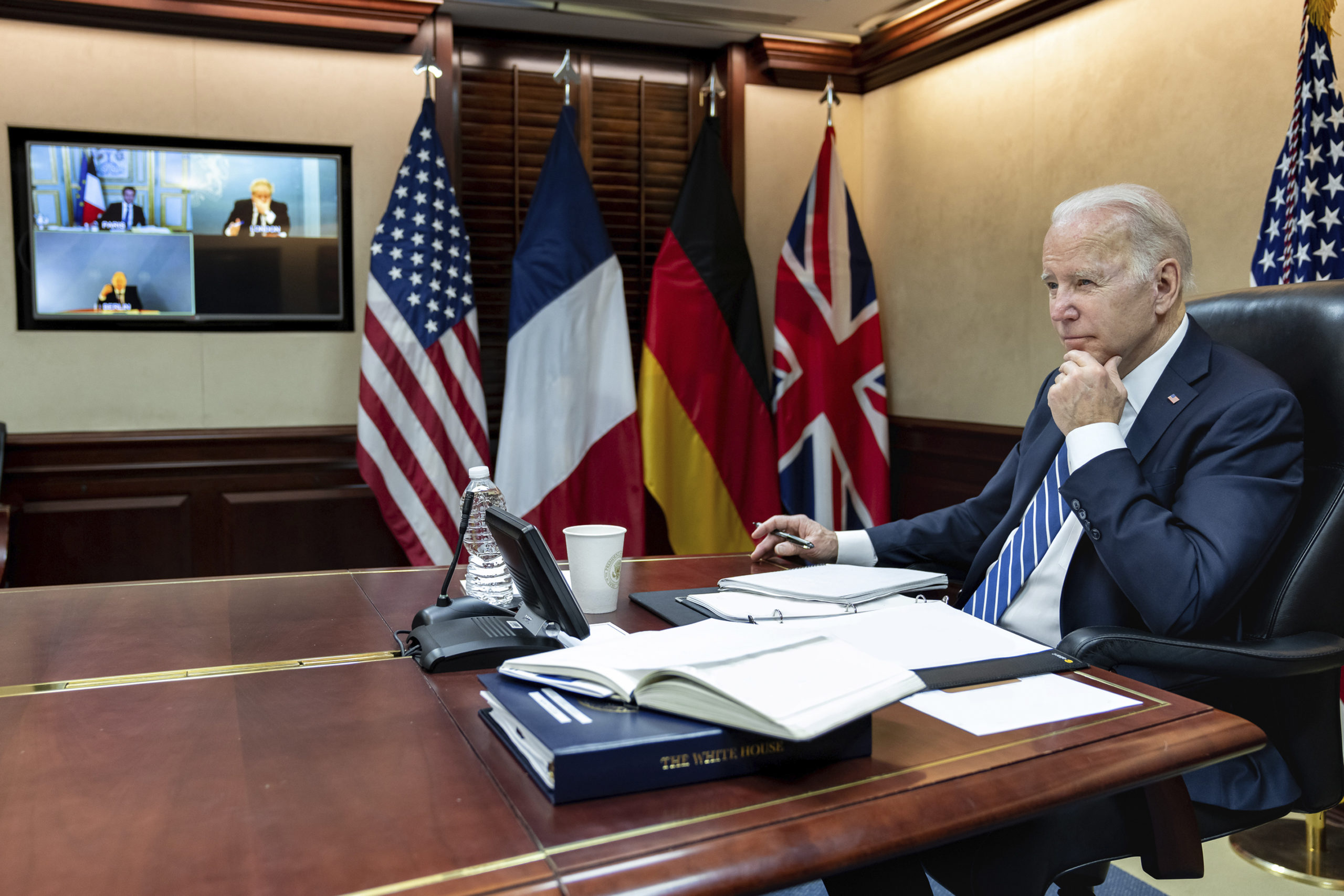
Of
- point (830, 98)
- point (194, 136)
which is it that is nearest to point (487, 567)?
point (194, 136)

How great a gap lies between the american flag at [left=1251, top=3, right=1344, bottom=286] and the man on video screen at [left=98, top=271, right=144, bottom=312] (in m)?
3.29

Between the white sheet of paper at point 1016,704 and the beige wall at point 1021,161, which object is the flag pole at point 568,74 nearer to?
the beige wall at point 1021,161

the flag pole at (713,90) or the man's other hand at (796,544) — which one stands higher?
the flag pole at (713,90)

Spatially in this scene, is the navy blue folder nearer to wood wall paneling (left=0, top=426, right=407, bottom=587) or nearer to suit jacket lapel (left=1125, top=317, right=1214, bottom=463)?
suit jacket lapel (left=1125, top=317, right=1214, bottom=463)

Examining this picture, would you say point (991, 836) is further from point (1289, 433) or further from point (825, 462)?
point (825, 462)

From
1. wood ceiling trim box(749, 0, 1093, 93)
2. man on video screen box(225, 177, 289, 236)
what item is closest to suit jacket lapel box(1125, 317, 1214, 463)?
wood ceiling trim box(749, 0, 1093, 93)

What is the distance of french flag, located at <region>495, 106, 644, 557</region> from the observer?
3.39m

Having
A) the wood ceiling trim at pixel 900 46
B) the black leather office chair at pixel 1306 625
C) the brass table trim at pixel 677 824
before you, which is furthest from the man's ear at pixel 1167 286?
the wood ceiling trim at pixel 900 46

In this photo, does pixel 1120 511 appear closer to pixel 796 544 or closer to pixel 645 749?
pixel 796 544

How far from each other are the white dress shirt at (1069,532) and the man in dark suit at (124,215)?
9.45 feet

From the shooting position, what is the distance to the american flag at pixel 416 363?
3.24 metres

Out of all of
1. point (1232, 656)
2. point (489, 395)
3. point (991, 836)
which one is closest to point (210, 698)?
point (991, 836)

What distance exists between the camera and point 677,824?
74cm

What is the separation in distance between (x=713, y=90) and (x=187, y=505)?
2376mm
